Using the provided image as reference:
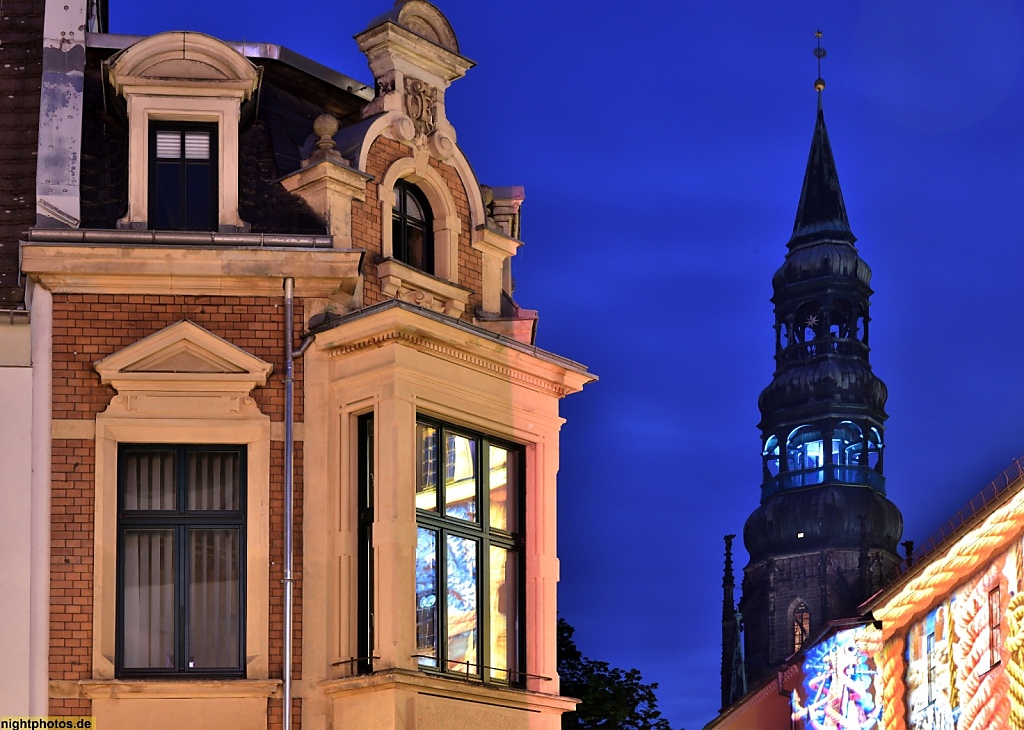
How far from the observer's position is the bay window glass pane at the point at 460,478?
2128 cm

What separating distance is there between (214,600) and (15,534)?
2011 millimetres

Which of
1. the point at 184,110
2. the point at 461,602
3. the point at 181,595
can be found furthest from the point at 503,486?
the point at 184,110

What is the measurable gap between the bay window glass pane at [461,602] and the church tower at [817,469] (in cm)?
13377

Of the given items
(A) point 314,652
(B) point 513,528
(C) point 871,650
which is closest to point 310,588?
(A) point 314,652

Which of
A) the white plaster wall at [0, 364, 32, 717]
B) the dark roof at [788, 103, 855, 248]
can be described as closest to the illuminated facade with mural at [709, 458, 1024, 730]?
the white plaster wall at [0, 364, 32, 717]

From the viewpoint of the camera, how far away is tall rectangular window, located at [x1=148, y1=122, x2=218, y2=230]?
21.7 meters

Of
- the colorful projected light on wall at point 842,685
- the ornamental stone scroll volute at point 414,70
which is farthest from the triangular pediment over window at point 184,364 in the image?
the colorful projected light on wall at point 842,685

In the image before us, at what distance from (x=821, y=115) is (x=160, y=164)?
155 m

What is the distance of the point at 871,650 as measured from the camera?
80438 mm

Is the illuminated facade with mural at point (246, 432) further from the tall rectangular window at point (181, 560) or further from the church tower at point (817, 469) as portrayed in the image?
the church tower at point (817, 469)

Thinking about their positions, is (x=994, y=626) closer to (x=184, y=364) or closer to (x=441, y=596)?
(x=441, y=596)

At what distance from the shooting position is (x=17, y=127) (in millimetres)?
22422

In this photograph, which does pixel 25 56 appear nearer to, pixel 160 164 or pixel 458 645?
pixel 160 164

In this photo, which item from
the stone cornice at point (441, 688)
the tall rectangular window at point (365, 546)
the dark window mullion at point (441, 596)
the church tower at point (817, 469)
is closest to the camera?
the stone cornice at point (441, 688)
